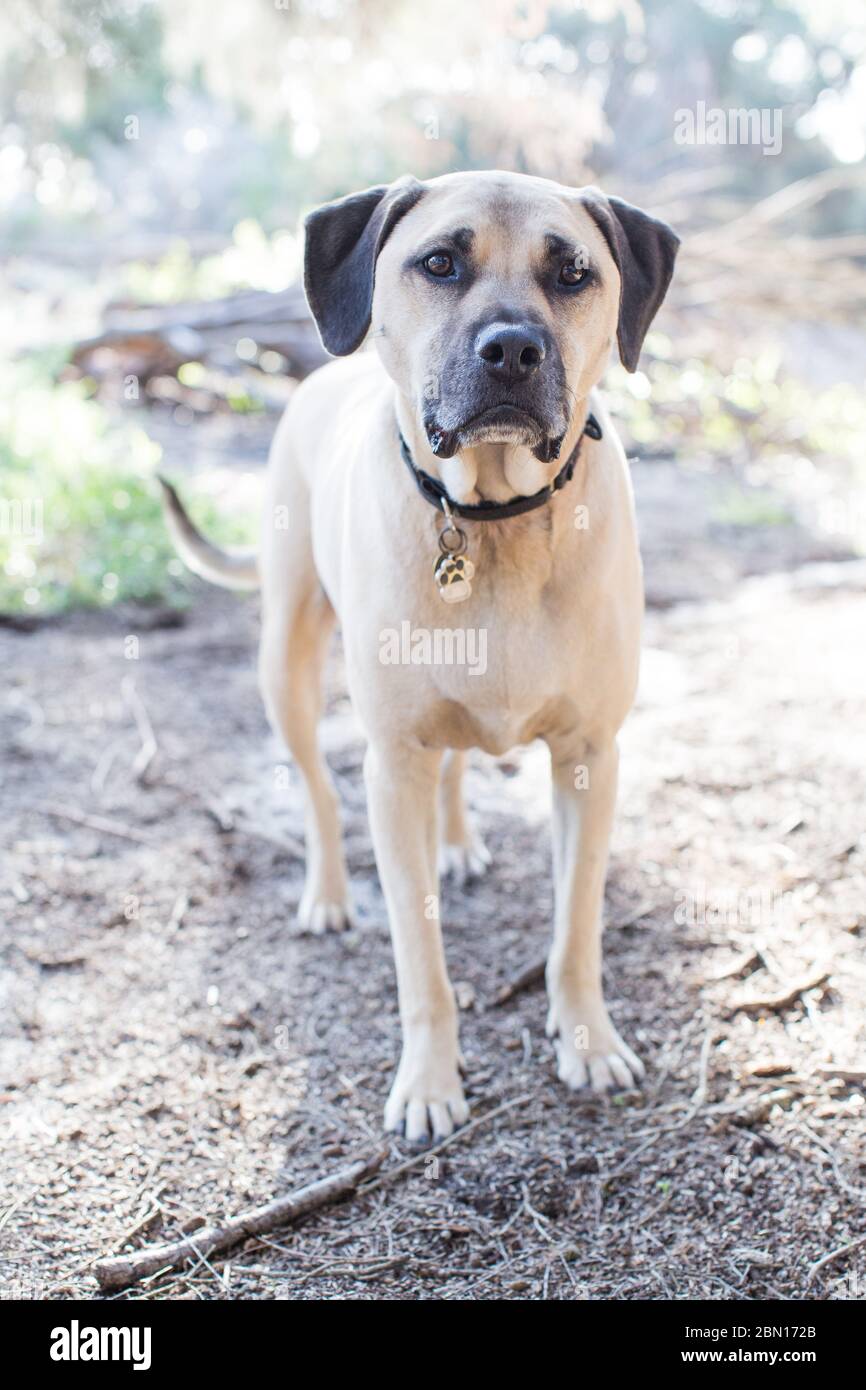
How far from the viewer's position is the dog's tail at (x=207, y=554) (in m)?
3.99

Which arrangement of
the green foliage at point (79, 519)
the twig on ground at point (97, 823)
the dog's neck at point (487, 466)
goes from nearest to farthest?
the dog's neck at point (487, 466), the twig on ground at point (97, 823), the green foliage at point (79, 519)

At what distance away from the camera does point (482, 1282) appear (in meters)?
2.10

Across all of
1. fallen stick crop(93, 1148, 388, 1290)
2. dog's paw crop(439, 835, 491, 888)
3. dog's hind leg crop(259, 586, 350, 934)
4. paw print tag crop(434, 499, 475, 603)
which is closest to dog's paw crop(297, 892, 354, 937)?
dog's hind leg crop(259, 586, 350, 934)

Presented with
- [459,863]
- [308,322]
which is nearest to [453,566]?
[459,863]

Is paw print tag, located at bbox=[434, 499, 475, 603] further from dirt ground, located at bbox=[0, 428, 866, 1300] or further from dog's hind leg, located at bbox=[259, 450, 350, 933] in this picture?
dirt ground, located at bbox=[0, 428, 866, 1300]

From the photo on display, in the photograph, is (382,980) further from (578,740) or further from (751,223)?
(751,223)

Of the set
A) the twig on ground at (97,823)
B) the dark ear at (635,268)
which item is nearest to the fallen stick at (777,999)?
the dark ear at (635,268)

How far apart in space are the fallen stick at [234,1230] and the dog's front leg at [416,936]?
173 millimetres

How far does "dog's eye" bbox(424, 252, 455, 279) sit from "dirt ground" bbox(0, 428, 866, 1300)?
1759 mm

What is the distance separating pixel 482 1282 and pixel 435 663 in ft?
3.75

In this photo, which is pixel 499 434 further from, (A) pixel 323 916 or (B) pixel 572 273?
(A) pixel 323 916

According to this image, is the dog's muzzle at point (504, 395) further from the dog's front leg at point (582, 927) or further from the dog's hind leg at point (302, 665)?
the dog's hind leg at point (302, 665)

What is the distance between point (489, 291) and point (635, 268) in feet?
1.45
